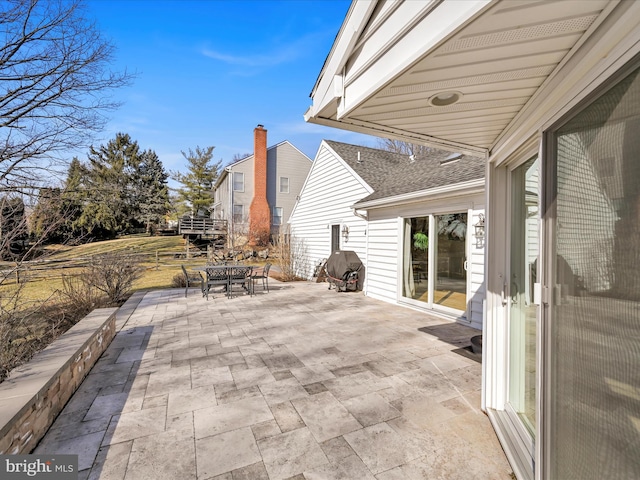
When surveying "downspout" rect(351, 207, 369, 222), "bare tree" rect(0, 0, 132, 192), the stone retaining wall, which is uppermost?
"bare tree" rect(0, 0, 132, 192)

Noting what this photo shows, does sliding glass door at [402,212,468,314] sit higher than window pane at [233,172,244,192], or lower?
lower

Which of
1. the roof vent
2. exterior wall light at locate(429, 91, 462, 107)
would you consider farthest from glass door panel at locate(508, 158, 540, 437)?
the roof vent

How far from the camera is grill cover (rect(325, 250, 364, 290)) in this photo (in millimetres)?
9250

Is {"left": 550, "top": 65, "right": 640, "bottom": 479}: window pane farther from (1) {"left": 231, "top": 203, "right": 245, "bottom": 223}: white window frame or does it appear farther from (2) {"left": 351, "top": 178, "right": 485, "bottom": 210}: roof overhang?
(1) {"left": 231, "top": 203, "right": 245, "bottom": 223}: white window frame

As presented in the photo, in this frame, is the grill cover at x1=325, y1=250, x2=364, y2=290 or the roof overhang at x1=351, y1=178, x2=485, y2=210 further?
the grill cover at x1=325, y1=250, x2=364, y2=290

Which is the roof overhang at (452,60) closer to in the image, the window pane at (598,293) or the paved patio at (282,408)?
the window pane at (598,293)

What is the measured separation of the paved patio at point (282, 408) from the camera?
2195 millimetres

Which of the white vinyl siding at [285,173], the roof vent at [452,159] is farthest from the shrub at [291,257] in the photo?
the white vinyl siding at [285,173]

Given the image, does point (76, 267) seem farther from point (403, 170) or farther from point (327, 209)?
point (403, 170)

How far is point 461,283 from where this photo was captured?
6172mm

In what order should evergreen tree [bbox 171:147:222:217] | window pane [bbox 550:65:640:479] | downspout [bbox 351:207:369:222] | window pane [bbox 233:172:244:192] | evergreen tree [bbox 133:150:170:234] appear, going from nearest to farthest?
1. window pane [bbox 550:65:640:479]
2. downspout [bbox 351:207:369:222]
3. window pane [bbox 233:172:244:192]
4. evergreen tree [bbox 171:147:222:217]
5. evergreen tree [bbox 133:150:170:234]

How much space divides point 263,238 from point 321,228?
10.0 metres


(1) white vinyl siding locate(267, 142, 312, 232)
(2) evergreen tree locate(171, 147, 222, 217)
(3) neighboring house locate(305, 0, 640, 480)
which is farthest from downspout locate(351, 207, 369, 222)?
(2) evergreen tree locate(171, 147, 222, 217)

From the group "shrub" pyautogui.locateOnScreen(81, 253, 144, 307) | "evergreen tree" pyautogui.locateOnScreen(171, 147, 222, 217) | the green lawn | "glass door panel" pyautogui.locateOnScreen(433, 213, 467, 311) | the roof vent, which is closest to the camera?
the green lawn
